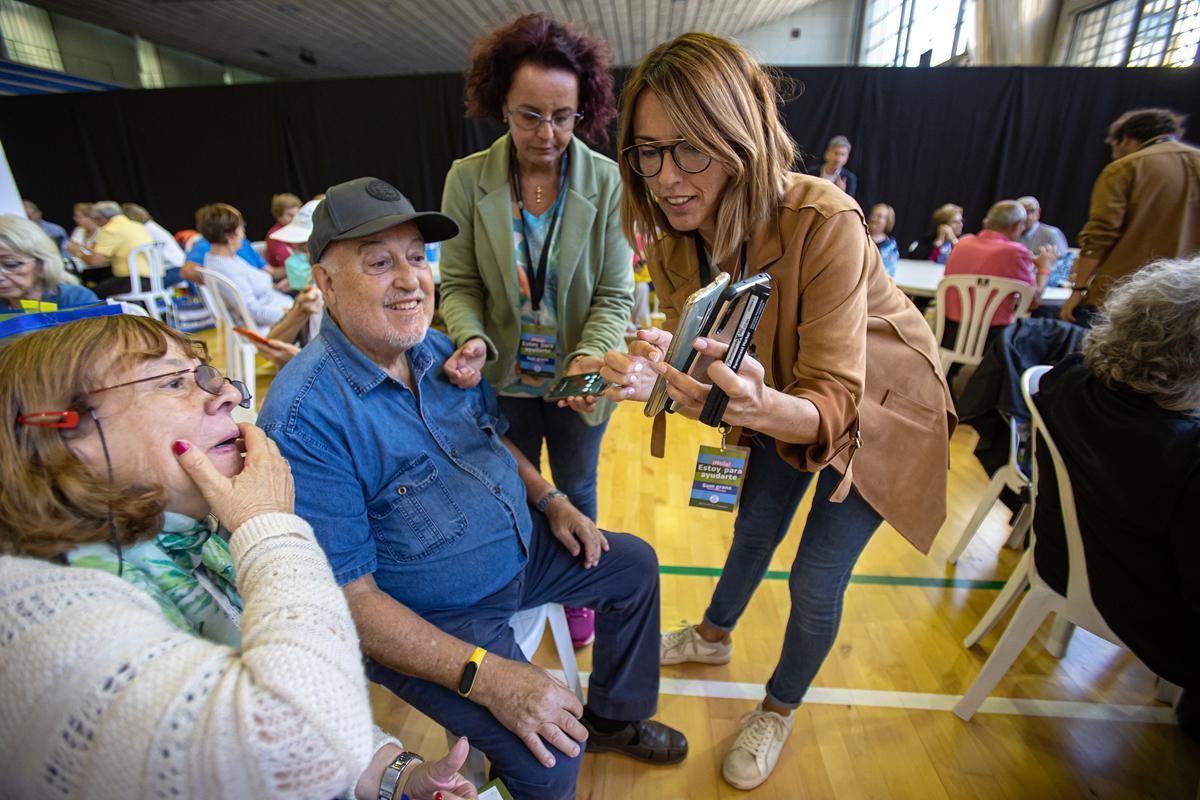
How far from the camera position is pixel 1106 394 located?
133 cm

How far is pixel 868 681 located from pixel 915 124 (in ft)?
26.2

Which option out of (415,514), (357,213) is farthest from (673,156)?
(415,514)

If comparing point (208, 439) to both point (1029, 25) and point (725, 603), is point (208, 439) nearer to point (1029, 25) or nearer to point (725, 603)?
point (725, 603)

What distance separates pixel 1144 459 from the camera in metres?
1.23

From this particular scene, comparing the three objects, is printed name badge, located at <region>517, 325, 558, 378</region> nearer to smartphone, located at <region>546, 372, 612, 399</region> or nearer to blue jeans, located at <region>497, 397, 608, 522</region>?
blue jeans, located at <region>497, 397, 608, 522</region>

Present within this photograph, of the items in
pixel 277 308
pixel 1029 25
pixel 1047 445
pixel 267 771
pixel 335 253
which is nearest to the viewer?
pixel 267 771

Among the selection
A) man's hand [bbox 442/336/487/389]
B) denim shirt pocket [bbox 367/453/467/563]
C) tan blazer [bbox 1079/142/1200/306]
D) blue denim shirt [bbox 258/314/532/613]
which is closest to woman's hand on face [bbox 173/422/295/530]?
blue denim shirt [bbox 258/314/532/613]

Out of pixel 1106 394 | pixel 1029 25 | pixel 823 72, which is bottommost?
pixel 1106 394

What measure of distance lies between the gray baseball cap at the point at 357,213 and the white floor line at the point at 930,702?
1.50m

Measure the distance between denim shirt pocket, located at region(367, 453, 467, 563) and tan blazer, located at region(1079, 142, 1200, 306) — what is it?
3.54m

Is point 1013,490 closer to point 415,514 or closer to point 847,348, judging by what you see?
point 847,348

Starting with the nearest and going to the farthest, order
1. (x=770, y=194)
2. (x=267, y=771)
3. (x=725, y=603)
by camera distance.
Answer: (x=267, y=771) → (x=770, y=194) → (x=725, y=603)

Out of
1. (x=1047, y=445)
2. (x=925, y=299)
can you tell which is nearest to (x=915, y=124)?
(x=925, y=299)

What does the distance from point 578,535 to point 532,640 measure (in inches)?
11.6
